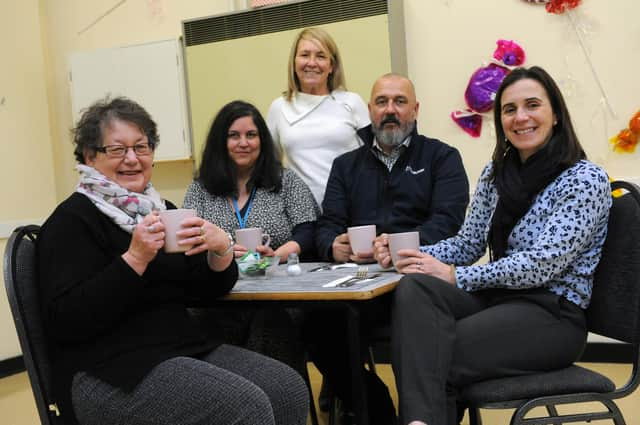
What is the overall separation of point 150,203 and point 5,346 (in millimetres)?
3061

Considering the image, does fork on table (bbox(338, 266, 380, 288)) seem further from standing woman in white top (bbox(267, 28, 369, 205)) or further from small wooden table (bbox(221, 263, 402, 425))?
standing woman in white top (bbox(267, 28, 369, 205))

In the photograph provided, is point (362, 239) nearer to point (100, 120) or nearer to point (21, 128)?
point (100, 120)

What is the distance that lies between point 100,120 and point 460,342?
1.09 meters

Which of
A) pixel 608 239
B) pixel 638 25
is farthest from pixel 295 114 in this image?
pixel 638 25

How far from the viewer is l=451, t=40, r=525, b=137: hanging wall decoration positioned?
3.64 m

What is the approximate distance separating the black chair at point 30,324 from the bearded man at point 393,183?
1.10 meters

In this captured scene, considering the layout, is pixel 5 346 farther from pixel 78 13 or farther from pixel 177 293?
pixel 177 293

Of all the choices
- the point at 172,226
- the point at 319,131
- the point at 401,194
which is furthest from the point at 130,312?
the point at 319,131

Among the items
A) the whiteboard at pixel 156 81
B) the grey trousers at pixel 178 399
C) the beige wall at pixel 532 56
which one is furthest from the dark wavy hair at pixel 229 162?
the whiteboard at pixel 156 81

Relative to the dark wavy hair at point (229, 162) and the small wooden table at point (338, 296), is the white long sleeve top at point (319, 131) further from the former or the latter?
the small wooden table at point (338, 296)

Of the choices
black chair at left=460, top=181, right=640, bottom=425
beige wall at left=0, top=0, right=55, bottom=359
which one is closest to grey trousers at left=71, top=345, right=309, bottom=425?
black chair at left=460, top=181, right=640, bottom=425

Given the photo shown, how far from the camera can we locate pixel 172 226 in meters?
1.48

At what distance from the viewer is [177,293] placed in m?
1.66

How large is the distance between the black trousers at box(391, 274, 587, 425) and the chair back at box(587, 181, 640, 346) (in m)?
0.06
